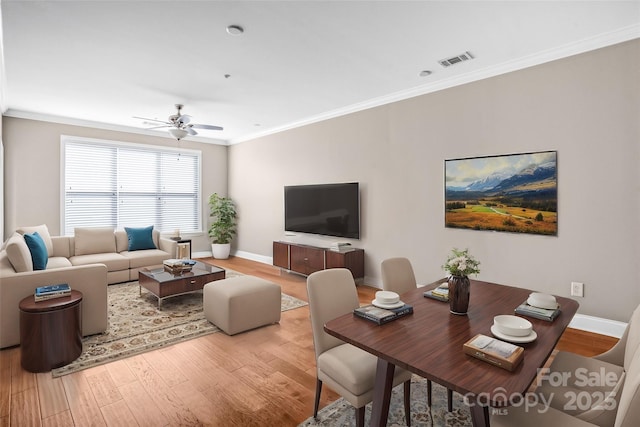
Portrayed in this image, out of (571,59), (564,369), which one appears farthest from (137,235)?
(571,59)

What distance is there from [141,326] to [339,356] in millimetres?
2470

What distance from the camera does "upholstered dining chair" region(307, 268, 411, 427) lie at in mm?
1630

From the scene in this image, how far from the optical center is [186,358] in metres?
2.71

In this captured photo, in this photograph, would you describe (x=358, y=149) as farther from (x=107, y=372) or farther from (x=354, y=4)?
(x=107, y=372)

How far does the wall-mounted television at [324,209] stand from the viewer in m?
4.95

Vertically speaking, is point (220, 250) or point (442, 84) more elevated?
point (442, 84)

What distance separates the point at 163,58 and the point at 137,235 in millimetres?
3251

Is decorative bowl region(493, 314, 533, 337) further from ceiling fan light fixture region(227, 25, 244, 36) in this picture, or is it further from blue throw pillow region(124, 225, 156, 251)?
blue throw pillow region(124, 225, 156, 251)

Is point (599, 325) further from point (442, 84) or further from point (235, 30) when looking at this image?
point (235, 30)

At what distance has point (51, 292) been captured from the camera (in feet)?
8.70

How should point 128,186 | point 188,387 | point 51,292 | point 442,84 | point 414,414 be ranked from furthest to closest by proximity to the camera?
point 128,186 < point 442,84 < point 51,292 < point 188,387 < point 414,414

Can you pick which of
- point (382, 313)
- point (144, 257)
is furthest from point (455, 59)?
point (144, 257)

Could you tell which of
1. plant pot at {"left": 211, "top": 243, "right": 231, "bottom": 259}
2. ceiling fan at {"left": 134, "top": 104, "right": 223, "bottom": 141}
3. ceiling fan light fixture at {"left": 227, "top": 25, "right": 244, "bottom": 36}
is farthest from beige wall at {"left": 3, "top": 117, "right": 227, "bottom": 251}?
ceiling fan light fixture at {"left": 227, "top": 25, "right": 244, "bottom": 36}

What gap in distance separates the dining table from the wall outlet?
5.05 feet
